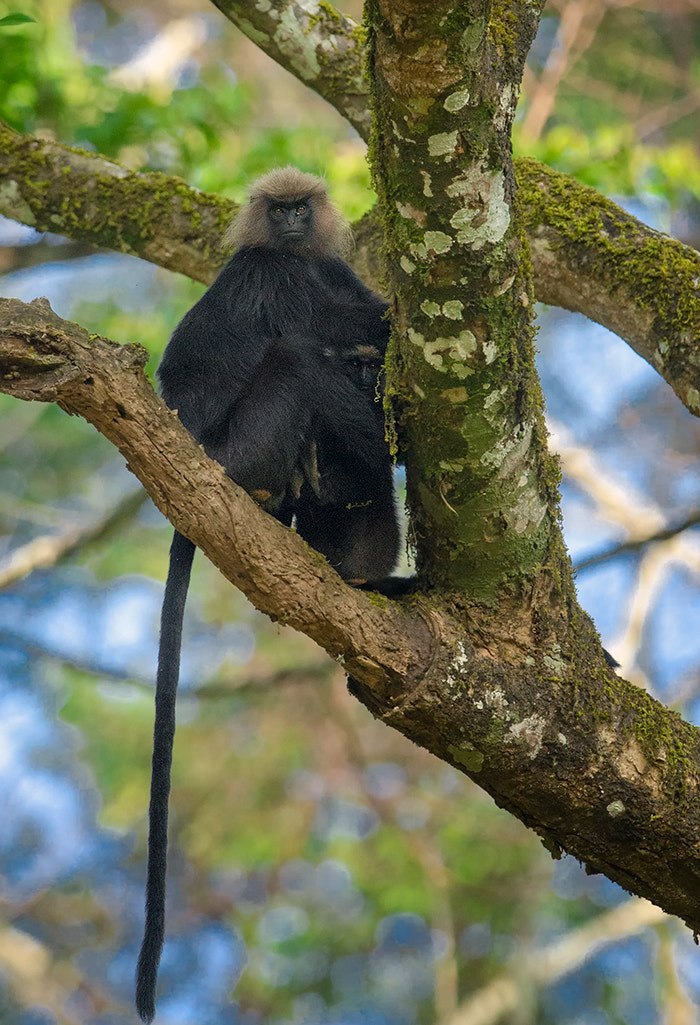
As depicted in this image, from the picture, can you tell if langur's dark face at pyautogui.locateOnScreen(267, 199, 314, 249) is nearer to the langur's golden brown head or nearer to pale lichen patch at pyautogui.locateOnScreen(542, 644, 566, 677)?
the langur's golden brown head

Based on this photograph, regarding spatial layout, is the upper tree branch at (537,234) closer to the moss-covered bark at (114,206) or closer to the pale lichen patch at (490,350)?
the moss-covered bark at (114,206)

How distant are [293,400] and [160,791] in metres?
1.19

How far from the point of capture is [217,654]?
9.75 meters

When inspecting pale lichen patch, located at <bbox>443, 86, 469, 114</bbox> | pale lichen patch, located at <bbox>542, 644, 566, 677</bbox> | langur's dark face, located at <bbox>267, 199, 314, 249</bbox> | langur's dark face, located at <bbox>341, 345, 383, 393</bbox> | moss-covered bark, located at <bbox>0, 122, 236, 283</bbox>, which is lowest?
pale lichen patch, located at <bbox>542, 644, 566, 677</bbox>

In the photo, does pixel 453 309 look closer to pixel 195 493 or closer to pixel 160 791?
pixel 195 493

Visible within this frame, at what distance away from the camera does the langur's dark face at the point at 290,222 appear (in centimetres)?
374

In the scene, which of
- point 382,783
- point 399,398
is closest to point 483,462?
point 399,398

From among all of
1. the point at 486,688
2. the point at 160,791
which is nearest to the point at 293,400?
the point at 486,688

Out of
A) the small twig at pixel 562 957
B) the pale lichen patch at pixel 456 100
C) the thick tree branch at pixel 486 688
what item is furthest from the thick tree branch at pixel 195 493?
the small twig at pixel 562 957

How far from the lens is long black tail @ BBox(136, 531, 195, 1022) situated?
2529 millimetres

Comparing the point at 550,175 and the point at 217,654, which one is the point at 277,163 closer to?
the point at 550,175

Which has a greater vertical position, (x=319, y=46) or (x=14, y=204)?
(x=319, y=46)

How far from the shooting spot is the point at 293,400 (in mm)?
2990

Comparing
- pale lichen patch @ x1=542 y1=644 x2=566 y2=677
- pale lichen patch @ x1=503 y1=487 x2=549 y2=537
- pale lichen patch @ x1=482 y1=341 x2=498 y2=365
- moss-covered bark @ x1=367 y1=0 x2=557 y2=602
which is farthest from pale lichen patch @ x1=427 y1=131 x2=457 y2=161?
pale lichen patch @ x1=542 y1=644 x2=566 y2=677
